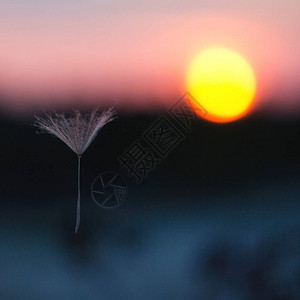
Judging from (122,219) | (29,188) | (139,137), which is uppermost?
(139,137)

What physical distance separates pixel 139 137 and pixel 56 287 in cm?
371

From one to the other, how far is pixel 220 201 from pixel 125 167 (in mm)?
1542

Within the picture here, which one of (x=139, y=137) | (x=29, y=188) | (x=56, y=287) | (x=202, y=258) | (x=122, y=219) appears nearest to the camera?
(x=56, y=287)

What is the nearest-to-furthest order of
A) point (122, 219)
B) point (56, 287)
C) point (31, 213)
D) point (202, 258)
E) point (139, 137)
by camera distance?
1. point (56, 287)
2. point (202, 258)
3. point (122, 219)
4. point (31, 213)
5. point (139, 137)

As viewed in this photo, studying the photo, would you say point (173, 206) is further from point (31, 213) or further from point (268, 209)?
point (31, 213)

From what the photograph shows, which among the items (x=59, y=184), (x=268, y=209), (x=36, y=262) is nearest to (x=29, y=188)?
(x=59, y=184)

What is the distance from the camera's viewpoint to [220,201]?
7.90 m

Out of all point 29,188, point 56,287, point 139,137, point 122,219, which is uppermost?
point 139,137

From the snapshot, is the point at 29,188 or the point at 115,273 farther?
the point at 29,188

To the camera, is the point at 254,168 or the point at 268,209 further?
the point at 254,168

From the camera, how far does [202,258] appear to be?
6082 millimetres

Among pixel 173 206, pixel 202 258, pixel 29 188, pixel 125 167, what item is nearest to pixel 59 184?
pixel 29 188

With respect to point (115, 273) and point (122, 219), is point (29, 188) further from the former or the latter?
point (115, 273)

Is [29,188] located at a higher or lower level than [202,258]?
higher
